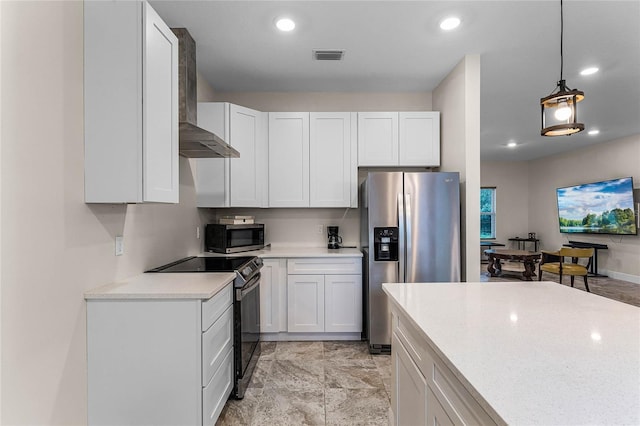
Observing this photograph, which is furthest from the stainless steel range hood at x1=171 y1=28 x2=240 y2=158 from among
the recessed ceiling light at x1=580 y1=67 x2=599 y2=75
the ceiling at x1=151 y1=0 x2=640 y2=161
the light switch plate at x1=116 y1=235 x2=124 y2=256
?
the recessed ceiling light at x1=580 y1=67 x2=599 y2=75

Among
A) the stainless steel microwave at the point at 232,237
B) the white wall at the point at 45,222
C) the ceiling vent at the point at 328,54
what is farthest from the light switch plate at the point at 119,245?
the ceiling vent at the point at 328,54

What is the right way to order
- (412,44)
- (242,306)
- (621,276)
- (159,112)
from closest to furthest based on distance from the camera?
(159,112), (242,306), (412,44), (621,276)

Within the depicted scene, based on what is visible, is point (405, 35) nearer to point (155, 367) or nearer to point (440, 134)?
point (440, 134)

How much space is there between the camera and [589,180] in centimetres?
684

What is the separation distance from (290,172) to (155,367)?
2.26 metres

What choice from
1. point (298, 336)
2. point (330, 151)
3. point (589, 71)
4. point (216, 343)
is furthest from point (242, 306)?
point (589, 71)

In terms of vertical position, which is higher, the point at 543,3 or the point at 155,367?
the point at 543,3

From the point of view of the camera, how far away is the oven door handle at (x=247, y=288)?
2.19m

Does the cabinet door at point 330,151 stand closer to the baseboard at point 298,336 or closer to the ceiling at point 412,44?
the ceiling at point 412,44

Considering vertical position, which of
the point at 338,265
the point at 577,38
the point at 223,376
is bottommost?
the point at 223,376

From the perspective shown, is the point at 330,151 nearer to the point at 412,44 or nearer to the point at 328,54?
the point at 328,54

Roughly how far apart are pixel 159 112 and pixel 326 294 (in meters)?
2.22

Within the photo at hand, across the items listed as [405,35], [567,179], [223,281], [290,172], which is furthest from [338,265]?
[567,179]

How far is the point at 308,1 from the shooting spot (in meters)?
2.14
